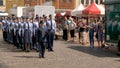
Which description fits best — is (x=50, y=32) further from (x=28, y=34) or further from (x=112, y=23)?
(x=112, y=23)

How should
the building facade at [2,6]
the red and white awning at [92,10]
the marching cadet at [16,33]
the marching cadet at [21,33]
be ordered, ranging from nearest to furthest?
the marching cadet at [21,33] < the marching cadet at [16,33] < the red and white awning at [92,10] < the building facade at [2,6]

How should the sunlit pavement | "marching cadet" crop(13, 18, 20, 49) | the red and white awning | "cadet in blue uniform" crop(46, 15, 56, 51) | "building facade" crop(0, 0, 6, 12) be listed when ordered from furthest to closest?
"building facade" crop(0, 0, 6, 12), the red and white awning, "marching cadet" crop(13, 18, 20, 49), "cadet in blue uniform" crop(46, 15, 56, 51), the sunlit pavement

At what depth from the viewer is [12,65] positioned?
701 inches

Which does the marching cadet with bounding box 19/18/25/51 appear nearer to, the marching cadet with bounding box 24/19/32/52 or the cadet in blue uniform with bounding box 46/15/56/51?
the marching cadet with bounding box 24/19/32/52

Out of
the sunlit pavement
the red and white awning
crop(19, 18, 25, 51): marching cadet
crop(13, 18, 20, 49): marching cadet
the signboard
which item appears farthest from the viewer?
the red and white awning

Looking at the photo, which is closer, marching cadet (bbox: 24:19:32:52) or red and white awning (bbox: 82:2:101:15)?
marching cadet (bbox: 24:19:32:52)

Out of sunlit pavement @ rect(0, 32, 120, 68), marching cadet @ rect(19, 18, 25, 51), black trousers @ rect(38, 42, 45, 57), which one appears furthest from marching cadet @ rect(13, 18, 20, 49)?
black trousers @ rect(38, 42, 45, 57)

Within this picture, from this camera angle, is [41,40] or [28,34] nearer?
[41,40]

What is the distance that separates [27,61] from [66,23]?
15421mm

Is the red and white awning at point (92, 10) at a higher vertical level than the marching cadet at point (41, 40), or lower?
higher

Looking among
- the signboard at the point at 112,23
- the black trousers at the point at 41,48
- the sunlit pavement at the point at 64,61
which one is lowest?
the sunlit pavement at the point at 64,61

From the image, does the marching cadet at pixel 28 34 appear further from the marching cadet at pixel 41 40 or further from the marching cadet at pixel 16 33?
the marching cadet at pixel 41 40

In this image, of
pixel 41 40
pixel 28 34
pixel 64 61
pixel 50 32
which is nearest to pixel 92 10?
pixel 50 32

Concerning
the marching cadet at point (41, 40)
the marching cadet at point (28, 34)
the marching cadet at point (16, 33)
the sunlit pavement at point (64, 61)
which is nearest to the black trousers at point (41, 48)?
the marching cadet at point (41, 40)
